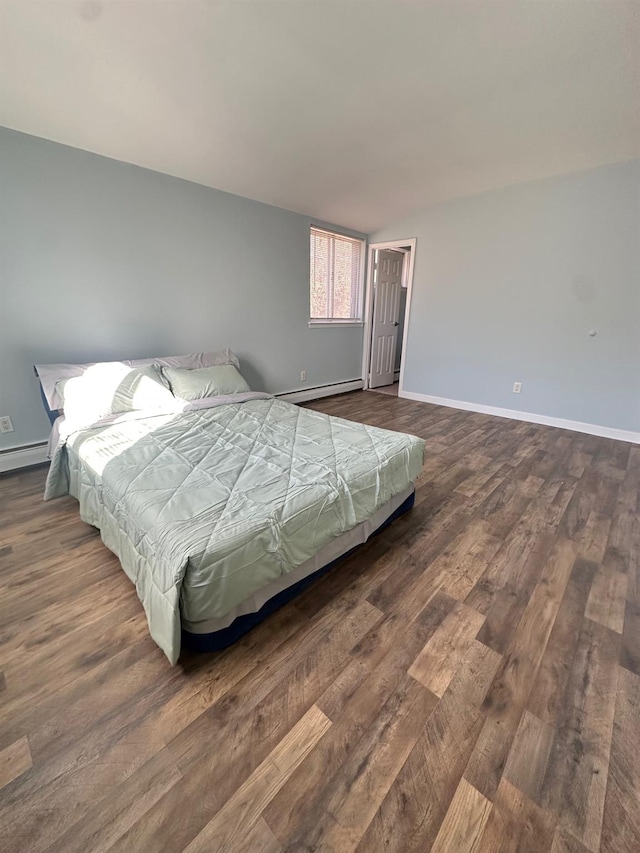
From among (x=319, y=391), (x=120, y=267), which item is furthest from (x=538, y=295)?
(x=120, y=267)

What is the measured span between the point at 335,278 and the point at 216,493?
423 cm

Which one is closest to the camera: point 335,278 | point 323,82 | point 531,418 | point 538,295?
point 323,82

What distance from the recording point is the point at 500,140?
2.56 metres

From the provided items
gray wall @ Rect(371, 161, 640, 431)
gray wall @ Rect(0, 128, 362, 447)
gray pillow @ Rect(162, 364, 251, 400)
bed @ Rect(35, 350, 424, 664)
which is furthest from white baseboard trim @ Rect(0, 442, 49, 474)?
gray wall @ Rect(371, 161, 640, 431)

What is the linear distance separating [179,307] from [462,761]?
3.58 metres

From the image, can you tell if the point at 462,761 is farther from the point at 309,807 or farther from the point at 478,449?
the point at 478,449

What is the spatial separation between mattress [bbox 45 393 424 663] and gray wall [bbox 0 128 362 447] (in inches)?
38.1

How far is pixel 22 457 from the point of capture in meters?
2.59

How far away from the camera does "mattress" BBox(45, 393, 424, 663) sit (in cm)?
112

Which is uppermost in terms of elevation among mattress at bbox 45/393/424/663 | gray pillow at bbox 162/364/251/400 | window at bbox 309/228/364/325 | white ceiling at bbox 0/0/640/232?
white ceiling at bbox 0/0/640/232

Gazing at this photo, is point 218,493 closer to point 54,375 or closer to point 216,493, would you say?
point 216,493

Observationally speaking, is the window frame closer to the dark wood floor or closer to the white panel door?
the white panel door

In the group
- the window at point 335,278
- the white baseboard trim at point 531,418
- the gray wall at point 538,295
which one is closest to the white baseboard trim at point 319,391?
the white baseboard trim at point 531,418

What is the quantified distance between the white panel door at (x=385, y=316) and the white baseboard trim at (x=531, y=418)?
0.86 meters
